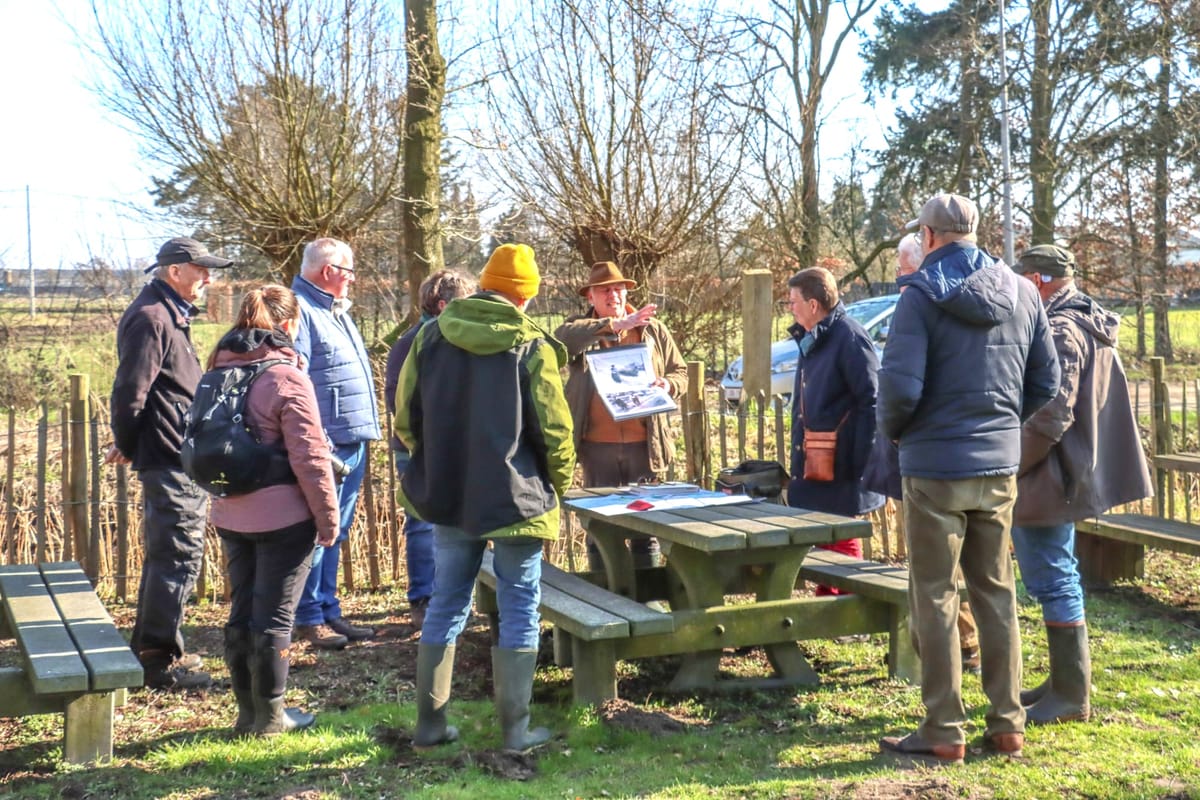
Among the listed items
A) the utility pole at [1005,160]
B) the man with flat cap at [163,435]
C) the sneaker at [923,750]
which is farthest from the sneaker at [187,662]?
the utility pole at [1005,160]

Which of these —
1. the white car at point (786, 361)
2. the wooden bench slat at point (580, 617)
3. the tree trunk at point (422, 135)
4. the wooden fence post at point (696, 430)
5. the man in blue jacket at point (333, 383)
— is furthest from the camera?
the white car at point (786, 361)

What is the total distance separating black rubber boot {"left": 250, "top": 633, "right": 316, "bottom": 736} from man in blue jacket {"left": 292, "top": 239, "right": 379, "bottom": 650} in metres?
1.24

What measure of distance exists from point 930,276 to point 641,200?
25.9 feet

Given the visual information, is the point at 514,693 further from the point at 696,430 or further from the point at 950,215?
the point at 696,430

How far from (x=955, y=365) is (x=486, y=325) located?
1.55 metres

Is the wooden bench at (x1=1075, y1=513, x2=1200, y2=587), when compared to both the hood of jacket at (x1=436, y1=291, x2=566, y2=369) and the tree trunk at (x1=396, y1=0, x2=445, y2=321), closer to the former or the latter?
the hood of jacket at (x1=436, y1=291, x2=566, y2=369)

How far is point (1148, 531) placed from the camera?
6410 mm

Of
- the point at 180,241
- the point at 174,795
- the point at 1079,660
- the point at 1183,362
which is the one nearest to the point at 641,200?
the point at 180,241

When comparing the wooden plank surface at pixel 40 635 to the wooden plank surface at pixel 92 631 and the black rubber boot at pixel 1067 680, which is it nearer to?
the wooden plank surface at pixel 92 631

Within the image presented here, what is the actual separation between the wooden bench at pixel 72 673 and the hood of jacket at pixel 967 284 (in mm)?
2858

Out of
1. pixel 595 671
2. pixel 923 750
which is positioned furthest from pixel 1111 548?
pixel 595 671

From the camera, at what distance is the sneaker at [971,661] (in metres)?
5.00

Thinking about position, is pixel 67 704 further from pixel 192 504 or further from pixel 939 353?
pixel 939 353

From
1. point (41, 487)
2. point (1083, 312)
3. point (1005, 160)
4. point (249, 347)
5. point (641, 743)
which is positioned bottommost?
point (641, 743)
